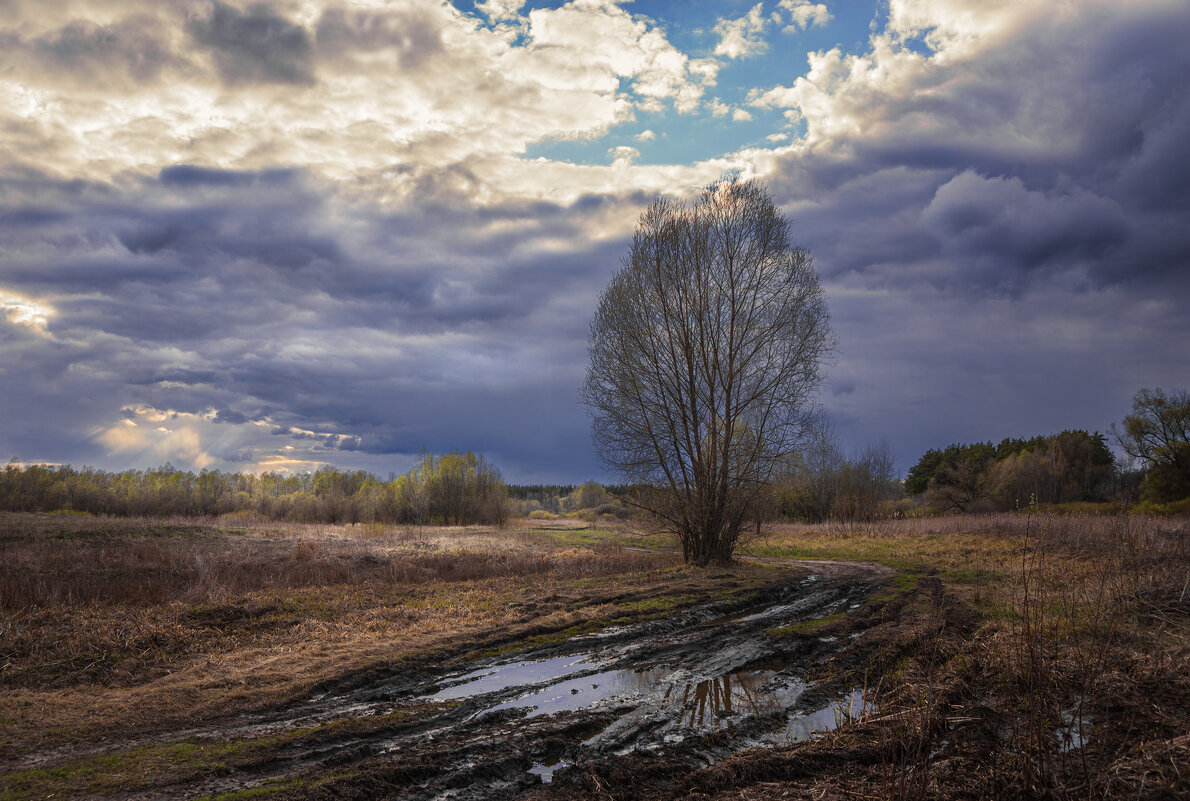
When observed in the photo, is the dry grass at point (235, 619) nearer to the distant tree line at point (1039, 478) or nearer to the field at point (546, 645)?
the field at point (546, 645)

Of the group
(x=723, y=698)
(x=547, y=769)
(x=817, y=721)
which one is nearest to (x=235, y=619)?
(x=547, y=769)

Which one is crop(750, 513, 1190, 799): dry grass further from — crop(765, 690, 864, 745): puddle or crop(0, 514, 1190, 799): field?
crop(765, 690, 864, 745): puddle

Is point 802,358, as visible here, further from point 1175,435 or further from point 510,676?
point 1175,435

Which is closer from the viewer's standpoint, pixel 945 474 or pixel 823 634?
pixel 823 634

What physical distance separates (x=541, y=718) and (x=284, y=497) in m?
82.0

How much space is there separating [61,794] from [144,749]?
954 millimetres

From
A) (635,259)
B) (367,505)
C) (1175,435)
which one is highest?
(635,259)

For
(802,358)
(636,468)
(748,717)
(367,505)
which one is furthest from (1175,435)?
(367,505)

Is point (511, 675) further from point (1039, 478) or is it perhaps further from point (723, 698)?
point (1039, 478)

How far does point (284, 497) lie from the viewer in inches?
3073

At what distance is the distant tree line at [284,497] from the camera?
194 feet

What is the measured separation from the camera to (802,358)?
842 inches

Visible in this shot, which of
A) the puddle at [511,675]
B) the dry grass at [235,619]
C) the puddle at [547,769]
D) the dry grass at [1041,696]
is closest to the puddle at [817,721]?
the dry grass at [1041,696]

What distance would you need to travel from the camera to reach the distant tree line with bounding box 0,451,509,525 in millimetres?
59062
